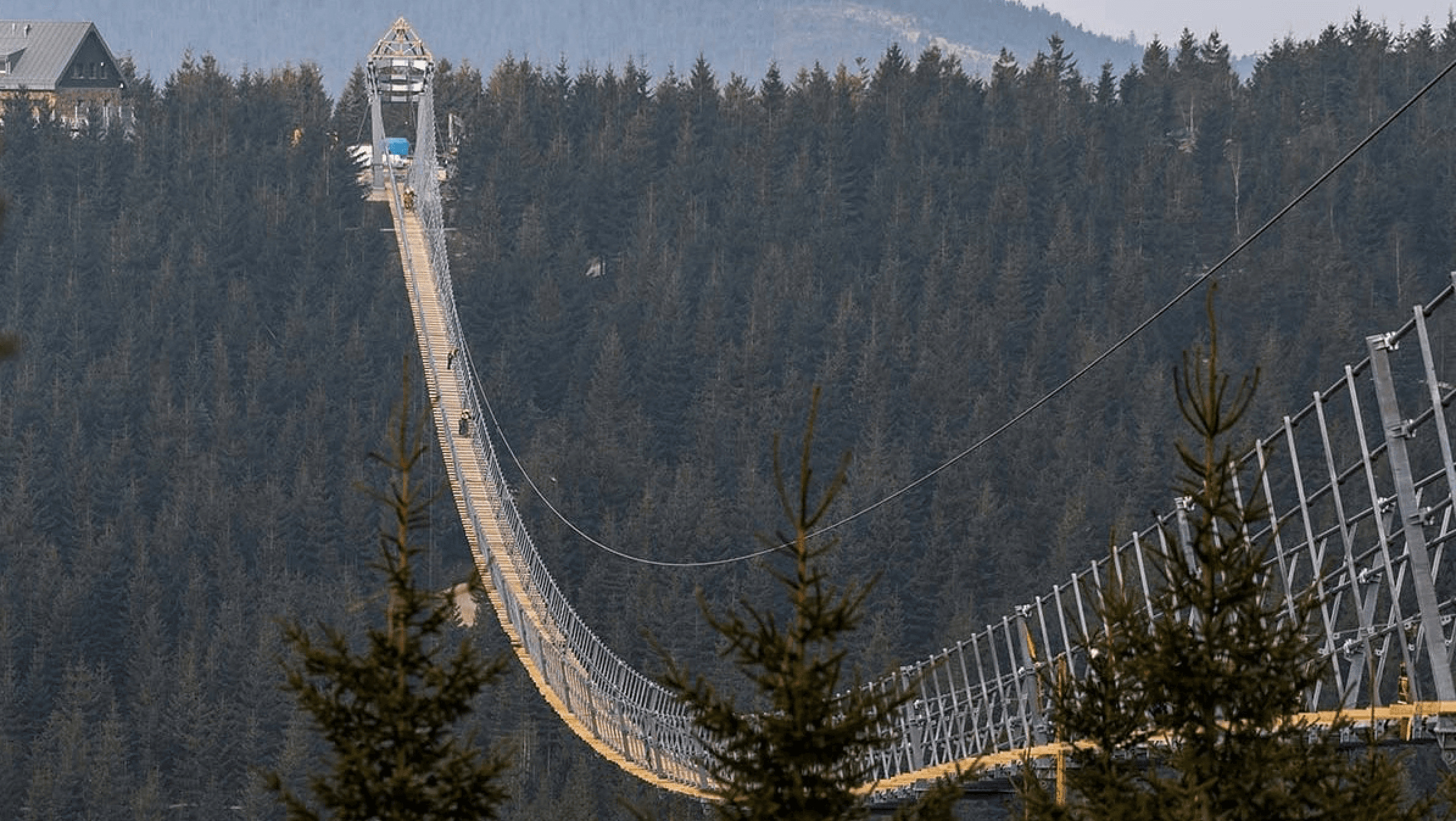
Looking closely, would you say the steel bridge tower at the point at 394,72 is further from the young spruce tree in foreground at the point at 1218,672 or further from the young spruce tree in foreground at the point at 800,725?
the young spruce tree in foreground at the point at 800,725

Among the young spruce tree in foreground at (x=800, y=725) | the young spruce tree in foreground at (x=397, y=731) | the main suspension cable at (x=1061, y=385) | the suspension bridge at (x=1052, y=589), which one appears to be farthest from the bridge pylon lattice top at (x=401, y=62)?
the young spruce tree in foreground at (x=800, y=725)

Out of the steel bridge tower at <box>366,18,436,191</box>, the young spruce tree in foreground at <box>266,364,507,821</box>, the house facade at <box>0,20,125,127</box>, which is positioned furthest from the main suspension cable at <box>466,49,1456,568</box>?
the house facade at <box>0,20,125,127</box>

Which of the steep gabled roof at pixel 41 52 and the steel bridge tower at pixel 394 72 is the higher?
the steep gabled roof at pixel 41 52

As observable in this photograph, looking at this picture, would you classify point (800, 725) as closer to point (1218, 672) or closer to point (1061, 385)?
point (1218, 672)

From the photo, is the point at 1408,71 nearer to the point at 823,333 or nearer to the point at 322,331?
the point at 823,333

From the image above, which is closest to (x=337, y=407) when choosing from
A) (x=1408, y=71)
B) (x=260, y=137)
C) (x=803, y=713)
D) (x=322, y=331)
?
(x=322, y=331)

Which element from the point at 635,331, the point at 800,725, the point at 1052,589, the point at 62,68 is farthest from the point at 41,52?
the point at 800,725
